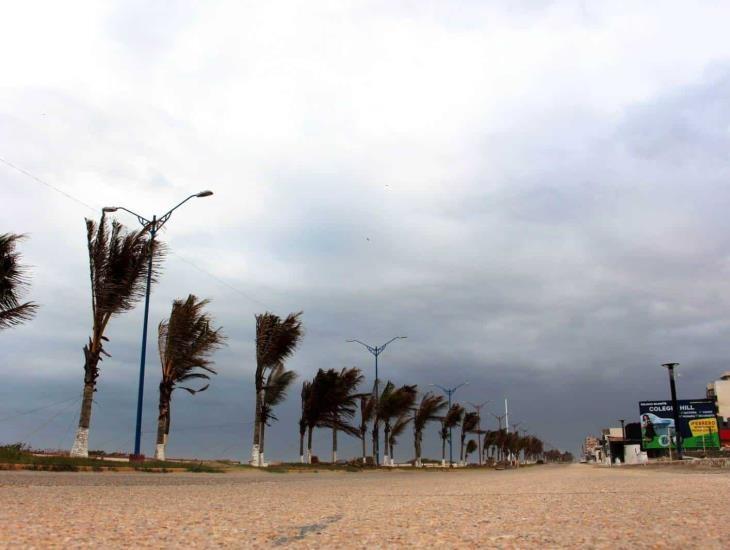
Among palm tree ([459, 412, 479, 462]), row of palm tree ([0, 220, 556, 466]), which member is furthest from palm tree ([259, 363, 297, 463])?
palm tree ([459, 412, 479, 462])

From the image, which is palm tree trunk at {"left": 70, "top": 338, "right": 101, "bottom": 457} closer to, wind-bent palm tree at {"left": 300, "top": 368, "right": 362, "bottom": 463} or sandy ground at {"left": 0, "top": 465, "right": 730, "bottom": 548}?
sandy ground at {"left": 0, "top": 465, "right": 730, "bottom": 548}

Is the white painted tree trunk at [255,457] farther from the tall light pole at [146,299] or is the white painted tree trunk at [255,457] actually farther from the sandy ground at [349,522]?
the sandy ground at [349,522]

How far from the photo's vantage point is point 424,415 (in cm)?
6266

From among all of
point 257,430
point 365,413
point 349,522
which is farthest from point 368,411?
point 349,522

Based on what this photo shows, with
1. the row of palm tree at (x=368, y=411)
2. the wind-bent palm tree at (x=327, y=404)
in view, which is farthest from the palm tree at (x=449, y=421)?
the wind-bent palm tree at (x=327, y=404)

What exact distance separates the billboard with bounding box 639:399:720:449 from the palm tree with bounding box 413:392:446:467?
30.8 m

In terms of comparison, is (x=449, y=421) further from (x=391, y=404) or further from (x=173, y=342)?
(x=173, y=342)

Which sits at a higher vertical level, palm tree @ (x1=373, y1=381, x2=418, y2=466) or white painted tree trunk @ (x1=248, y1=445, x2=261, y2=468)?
palm tree @ (x1=373, y1=381, x2=418, y2=466)

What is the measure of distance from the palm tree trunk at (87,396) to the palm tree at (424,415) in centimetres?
4123

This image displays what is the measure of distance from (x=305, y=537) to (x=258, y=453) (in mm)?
26268

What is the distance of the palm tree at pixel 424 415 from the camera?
61094 mm

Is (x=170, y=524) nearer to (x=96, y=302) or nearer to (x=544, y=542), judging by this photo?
(x=544, y=542)

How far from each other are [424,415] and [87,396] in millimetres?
44494

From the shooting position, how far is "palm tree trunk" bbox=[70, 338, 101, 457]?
2125cm
